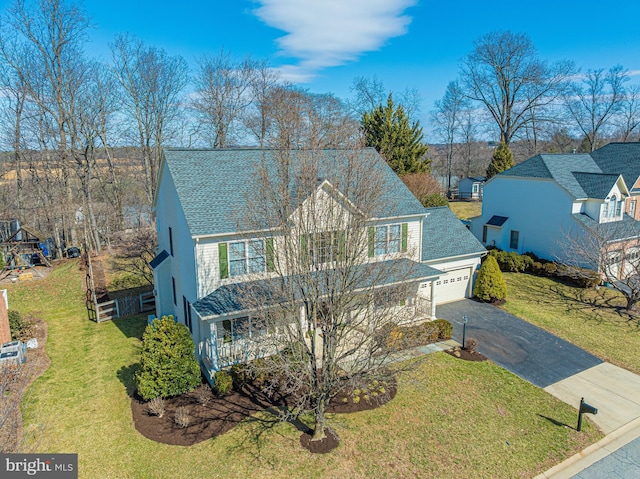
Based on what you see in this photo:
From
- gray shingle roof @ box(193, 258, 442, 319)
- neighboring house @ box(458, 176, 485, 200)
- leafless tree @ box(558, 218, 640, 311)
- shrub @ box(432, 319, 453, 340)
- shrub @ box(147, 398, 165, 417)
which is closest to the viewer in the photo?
gray shingle roof @ box(193, 258, 442, 319)

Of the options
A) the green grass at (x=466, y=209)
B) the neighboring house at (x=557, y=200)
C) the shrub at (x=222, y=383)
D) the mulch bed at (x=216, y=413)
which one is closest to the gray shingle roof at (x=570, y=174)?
the neighboring house at (x=557, y=200)

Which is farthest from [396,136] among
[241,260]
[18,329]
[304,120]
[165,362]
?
[18,329]

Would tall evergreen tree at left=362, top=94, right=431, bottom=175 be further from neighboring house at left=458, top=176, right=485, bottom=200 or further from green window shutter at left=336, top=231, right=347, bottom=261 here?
green window shutter at left=336, top=231, right=347, bottom=261

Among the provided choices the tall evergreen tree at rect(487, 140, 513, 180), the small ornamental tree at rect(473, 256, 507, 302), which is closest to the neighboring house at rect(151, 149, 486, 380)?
the small ornamental tree at rect(473, 256, 507, 302)

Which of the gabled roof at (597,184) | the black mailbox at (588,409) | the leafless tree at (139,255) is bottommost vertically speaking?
the black mailbox at (588,409)

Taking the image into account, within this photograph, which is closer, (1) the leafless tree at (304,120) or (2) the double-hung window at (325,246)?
(2) the double-hung window at (325,246)

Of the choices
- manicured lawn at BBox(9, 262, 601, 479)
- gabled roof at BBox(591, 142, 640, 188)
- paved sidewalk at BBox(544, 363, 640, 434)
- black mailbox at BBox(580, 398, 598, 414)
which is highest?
gabled roof at BBox(591, 142, 640, 188)

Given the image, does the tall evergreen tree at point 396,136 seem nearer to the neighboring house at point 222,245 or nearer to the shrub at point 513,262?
the shrub at point 513,262
